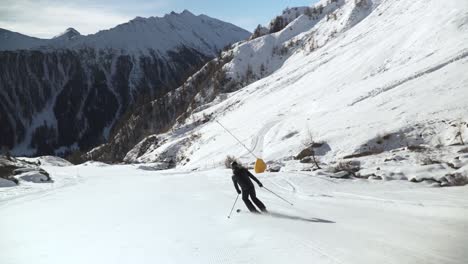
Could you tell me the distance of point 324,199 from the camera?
14.9 meters

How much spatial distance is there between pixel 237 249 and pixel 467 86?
25895mm

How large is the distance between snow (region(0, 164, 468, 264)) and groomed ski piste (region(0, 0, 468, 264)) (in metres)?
0.05

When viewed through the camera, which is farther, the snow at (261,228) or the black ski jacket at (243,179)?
the black ski jacket at (243,179)

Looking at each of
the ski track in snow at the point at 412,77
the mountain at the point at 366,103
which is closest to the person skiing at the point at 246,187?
the mountain at the point at 366,103

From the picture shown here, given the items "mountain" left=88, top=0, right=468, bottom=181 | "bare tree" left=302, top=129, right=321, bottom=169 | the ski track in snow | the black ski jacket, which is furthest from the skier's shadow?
the ski track in snow

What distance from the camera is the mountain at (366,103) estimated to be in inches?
973

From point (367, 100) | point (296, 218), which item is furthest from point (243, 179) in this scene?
point (367, 100)

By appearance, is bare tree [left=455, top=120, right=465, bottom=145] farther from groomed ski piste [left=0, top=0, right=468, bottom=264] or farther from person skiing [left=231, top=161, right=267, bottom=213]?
person skiing [left=231, top=161, right=267, bottom=213]

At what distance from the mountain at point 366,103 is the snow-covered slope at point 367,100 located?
4.6 inches

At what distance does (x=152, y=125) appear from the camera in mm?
149250

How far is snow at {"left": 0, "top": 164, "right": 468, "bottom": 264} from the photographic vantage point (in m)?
7.94

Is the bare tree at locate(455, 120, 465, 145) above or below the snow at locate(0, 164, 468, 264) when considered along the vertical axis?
above

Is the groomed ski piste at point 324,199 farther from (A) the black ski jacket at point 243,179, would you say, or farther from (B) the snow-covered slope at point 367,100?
(A) the black ski jacket at point 243,179

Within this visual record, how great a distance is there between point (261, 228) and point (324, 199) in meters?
5.16
